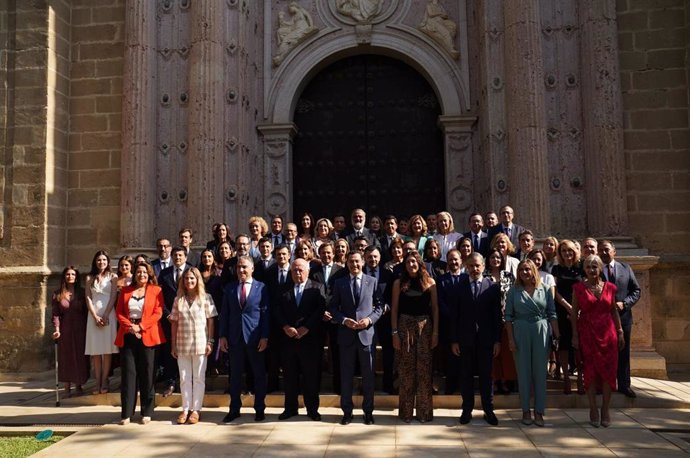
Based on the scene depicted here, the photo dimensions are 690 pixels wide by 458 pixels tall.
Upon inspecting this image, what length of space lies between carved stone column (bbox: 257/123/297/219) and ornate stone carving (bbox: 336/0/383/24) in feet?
7.83

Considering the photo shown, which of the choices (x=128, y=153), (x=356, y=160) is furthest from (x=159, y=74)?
(x=356, y=160)

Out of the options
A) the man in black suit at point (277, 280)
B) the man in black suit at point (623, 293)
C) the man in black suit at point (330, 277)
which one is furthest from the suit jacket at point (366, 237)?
the man in black suit at point (623, 293)

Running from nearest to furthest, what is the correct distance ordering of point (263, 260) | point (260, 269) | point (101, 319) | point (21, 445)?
point (21, 445)
point (260, 269)
point (263, 260)
point (101, 319)

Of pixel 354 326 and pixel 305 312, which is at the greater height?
pixel 305 312

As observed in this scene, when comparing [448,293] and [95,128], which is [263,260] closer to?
[448,293]

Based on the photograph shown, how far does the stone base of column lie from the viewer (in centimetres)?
900

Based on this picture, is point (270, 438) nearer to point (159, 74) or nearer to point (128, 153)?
point (128, 153)

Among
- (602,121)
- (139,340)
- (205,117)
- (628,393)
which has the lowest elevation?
(628,393)

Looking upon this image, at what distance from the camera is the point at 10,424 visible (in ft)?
23.0

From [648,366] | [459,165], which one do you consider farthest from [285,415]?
[459,165]

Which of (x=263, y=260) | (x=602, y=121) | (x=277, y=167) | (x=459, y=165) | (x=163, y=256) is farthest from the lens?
(x=277, y=167)

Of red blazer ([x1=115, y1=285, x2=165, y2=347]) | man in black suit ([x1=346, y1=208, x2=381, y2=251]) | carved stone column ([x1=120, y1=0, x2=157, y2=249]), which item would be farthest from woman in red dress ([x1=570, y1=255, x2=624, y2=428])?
carved stone column ([x1=120, y1=0, x2=157, y2=249])

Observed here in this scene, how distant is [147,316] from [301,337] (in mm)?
1848

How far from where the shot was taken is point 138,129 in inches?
420
